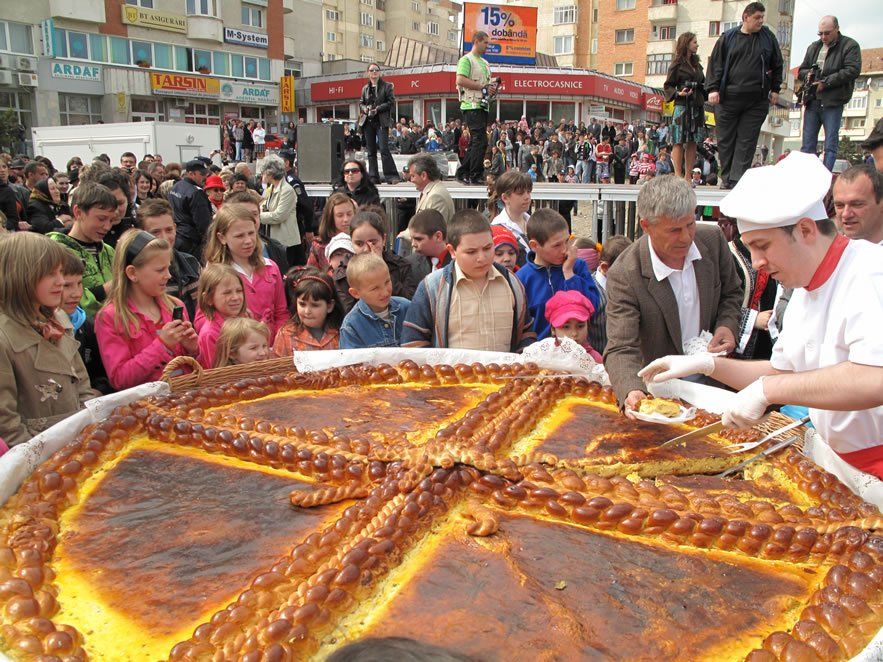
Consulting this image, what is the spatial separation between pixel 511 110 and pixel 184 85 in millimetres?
18899

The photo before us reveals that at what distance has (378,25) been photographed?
73375 millimetres

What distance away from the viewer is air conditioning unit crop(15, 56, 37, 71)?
34.6 metres

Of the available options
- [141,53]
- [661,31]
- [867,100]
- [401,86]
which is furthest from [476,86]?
[867,100]

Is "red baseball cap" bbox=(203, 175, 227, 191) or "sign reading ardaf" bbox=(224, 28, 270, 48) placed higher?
"sign reading ardaf" bbox=(224, 28, 270, 48)

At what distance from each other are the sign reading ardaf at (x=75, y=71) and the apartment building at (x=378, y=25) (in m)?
29.5

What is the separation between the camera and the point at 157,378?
3.70 metres

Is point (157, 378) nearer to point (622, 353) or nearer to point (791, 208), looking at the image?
point (622, 353)

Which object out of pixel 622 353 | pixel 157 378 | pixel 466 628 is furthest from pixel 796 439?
pixel 157 378

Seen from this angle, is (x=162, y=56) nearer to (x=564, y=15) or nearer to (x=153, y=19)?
(x=153, y=19)

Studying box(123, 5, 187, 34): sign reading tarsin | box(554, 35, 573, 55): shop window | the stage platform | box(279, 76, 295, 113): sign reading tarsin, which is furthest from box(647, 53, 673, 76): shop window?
the stage platform

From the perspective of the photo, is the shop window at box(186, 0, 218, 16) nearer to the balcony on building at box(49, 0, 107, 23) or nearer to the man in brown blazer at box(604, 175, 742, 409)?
the balcony on building at box(49, 0, 107, 23)

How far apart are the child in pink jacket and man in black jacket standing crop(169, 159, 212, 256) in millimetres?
2472

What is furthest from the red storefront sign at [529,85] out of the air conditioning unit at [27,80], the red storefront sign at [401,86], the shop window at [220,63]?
the air conditioning unit at [27,80]

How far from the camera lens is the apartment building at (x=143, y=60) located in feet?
117
